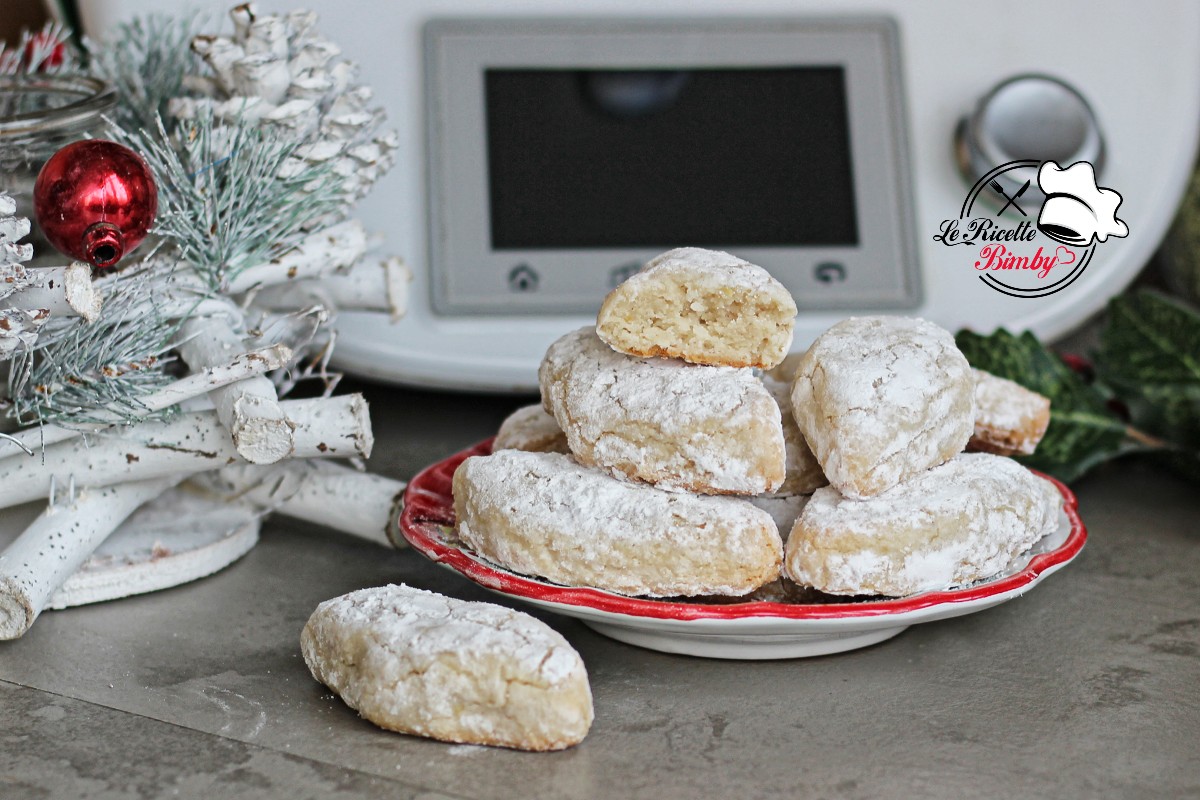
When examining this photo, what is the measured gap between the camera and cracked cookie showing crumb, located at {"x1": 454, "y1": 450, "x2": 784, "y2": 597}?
63 cm

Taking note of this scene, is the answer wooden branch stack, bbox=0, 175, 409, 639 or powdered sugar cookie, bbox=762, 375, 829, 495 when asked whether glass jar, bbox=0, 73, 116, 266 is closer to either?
wooden branch stack, bbox=0, 175, 409, 639

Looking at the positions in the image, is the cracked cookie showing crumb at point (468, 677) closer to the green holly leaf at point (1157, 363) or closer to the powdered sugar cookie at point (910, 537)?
the powdered sugar cookie at point (910, 537)

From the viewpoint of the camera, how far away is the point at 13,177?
2.66 ft

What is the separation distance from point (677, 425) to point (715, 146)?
0.51 metres

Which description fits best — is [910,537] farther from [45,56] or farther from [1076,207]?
[45,56]

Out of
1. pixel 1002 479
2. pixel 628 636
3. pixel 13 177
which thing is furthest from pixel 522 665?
pixel 13 177

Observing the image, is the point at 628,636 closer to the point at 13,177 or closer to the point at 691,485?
the point at 691,485

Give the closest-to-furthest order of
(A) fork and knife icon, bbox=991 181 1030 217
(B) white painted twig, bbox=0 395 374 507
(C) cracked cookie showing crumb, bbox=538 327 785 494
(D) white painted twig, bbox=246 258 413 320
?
1. (C) cracked cookie showing crumb, bbox=538 327 785 494
2. (B) white painted twig, bbox=0 395 374 507
3. (D) white painted twig, bbox=246 258 413 320
4. (A) fork and knife icon, bbox=991 181 1030 217

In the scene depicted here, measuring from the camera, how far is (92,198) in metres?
0.71

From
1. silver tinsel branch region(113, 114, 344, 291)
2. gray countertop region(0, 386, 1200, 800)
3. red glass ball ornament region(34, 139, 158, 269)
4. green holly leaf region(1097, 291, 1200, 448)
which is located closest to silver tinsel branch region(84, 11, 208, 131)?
silver tinsel branch region(113, 114, 344, 291)

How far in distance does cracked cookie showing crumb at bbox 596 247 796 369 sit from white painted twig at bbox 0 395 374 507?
0.21m

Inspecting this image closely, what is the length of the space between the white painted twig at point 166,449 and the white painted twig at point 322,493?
7 centimetres

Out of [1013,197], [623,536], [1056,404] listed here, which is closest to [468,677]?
[623,536]

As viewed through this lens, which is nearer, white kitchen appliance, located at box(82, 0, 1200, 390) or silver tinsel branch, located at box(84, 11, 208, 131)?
silver tinsel branch, located at box(84, 11, 208, 131)
